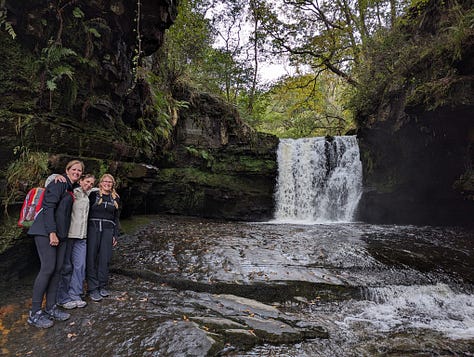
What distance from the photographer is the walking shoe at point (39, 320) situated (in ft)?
10.1

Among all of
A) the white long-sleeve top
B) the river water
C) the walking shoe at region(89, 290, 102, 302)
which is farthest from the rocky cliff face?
the walking shoe at region(89, 290, 102, 302)

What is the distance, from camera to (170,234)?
7434mm

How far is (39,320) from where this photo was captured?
10.2 ft

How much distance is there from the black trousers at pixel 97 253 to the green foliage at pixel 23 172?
5.02 ft

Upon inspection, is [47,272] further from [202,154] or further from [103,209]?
[202,154]

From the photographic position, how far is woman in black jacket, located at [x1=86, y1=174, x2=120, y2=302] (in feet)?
12.4

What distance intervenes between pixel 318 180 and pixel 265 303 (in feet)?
31.6

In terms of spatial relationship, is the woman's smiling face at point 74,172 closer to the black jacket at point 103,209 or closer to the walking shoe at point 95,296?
the black jacket at point 103,209

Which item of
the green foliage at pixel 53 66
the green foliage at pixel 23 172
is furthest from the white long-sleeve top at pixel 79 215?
the green foliage at pixel 53 66

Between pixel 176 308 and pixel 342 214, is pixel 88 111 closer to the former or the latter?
pixel 176 308

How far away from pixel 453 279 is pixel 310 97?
14.9 m

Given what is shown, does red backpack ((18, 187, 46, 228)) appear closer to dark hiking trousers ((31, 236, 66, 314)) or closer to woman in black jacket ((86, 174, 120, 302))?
dark hiking trousers ((31, 236, 66, 314))

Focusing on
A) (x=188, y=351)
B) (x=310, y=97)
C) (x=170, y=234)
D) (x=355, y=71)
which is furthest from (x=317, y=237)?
(x=310, y=97)

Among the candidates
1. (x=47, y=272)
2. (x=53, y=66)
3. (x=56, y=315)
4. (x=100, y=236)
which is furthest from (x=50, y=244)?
(x=53, y=66)
